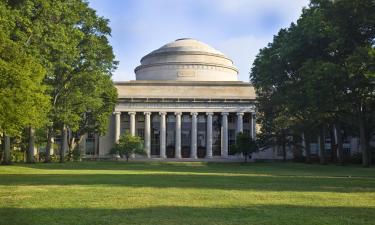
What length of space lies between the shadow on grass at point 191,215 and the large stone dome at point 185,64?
88512 mm

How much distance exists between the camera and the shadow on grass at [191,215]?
11.6m

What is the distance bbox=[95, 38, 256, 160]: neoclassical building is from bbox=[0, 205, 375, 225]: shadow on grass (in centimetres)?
7587

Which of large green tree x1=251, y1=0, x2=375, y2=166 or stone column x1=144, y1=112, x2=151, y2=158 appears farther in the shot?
stone column x1=144, y1=112, x2=151, y2=158

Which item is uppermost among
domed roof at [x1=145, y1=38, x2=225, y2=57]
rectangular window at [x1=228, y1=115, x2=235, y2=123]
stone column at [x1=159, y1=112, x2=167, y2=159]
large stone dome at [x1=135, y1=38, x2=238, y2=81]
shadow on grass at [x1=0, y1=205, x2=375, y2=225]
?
domed roof at [x1=145, y1=38, x2=225, y2=57]

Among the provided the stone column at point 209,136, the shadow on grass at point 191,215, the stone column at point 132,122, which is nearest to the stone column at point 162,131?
the stone column at point 132,122

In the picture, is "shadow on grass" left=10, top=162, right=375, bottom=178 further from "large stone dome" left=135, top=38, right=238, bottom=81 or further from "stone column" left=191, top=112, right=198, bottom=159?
"large stone dome" left=135, top=38, right=238, bottom=81

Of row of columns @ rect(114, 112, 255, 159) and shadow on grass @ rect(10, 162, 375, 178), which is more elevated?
row of columns @ rect(114, 112, 255, 159)

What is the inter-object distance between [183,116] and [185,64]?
42.0 ft

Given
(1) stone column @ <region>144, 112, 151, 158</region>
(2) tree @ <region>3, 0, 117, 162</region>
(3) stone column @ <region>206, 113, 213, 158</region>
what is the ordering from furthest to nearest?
(3) stone column @ <region>206, 113, 213, 158</region>, (1) stone column @ <region>144, 112, 151, 158</region>, (2) tree @ <region>3, 0, 117, 162</region>

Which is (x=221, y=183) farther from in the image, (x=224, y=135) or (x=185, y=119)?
(x=185, y=119)

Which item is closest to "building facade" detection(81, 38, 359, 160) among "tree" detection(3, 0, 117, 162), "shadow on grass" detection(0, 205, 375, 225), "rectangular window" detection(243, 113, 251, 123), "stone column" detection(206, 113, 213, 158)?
"stone column" detection(206, 113, 213, 158)

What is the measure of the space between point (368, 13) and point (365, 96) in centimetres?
953

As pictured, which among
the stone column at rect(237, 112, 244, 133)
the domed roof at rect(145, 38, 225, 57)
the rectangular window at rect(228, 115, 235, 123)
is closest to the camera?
the stone column at rect(237, 112, 244, 133)

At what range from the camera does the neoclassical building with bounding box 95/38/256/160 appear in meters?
92.9
